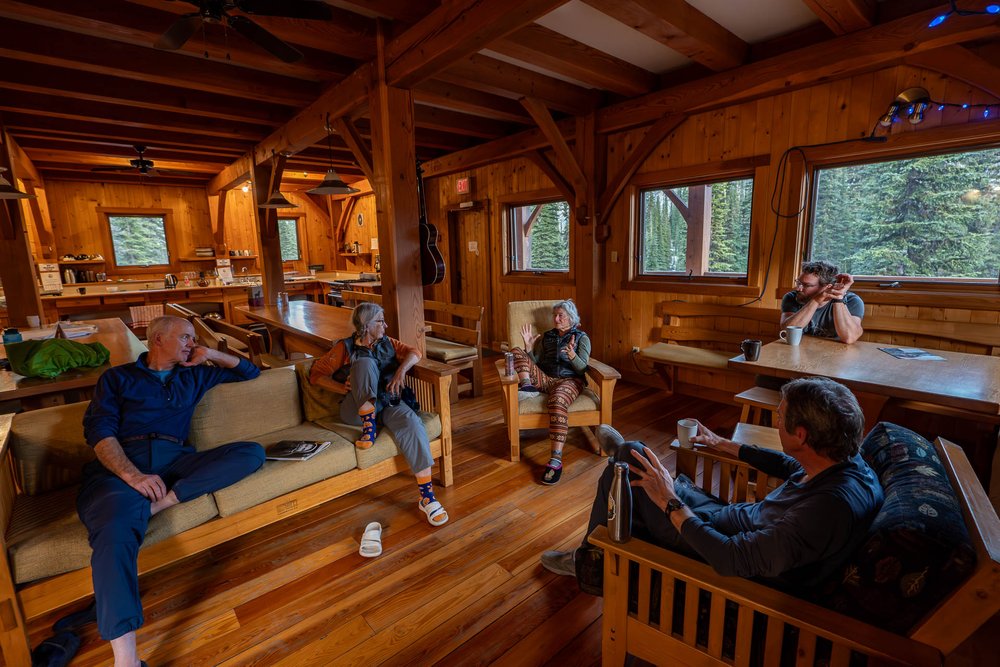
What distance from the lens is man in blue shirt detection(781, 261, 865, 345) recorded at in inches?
104

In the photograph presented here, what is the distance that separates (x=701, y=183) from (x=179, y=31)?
3531mm

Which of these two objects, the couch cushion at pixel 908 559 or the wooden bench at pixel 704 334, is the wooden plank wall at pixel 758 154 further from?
the couch cushion at pixel 908 559

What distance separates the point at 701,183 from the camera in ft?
12.5

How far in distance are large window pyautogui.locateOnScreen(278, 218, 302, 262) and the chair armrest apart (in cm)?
764

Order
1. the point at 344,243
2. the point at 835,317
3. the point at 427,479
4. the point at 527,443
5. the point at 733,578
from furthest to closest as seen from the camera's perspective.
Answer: the point at 344,243
the point at 527,443
the point at 835,317
the point at 427,479
the point at 733,578

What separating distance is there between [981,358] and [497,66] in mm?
3372

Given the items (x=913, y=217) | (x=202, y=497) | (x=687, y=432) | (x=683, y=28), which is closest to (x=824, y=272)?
(x=913, y=217)

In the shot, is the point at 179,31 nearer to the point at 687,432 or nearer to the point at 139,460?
the point at 139,460

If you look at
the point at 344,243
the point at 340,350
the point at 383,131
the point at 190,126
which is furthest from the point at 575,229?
the point at 344,243

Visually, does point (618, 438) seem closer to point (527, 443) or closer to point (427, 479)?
point (427, 479)

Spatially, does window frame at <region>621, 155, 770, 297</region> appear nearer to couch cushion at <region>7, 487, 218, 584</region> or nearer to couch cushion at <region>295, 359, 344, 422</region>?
couch cushion at <region>295, 359, 344, 422</region>

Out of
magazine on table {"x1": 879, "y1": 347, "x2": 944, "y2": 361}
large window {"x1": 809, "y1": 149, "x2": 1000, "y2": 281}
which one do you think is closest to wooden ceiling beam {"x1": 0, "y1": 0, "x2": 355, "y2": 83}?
large window {"x1": 809, "y1": 149, "x2": 1000, "y2": 281}

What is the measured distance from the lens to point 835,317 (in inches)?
105

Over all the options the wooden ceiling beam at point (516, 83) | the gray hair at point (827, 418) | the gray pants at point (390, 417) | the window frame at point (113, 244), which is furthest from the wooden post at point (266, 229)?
the gray hair at point (827, 418)
